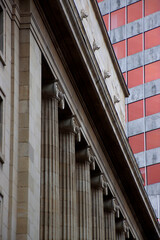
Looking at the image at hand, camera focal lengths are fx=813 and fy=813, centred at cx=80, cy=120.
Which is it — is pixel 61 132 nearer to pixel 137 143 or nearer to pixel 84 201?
pixel 84 201

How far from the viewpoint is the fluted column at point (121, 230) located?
5788 cm

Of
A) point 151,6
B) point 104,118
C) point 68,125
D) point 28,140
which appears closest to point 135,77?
point 151,6

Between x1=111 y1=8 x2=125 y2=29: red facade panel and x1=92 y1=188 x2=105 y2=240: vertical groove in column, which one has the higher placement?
x1=111 y1=8 x2=125 y2=29: red facade panel

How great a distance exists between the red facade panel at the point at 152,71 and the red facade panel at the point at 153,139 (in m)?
6.24

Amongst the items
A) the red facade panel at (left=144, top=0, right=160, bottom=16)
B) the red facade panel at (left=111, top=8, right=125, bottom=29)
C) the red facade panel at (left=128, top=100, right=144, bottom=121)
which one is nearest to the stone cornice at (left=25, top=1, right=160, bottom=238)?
the red facade panel at (left=128, top=100, right=144, bottom=121)

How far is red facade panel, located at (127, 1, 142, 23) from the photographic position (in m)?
89.2

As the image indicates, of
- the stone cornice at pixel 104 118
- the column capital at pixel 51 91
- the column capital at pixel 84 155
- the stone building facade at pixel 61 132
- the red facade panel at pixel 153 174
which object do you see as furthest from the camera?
the red facade panel at pixel 153 174

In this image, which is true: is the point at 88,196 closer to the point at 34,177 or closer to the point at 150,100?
the point at 34,177

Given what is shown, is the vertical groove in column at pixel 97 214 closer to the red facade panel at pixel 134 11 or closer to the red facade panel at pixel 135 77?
the red facade panel at pixel 135 77

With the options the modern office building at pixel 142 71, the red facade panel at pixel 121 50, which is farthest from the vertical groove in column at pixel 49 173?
the red facade panel at pixel 121 50

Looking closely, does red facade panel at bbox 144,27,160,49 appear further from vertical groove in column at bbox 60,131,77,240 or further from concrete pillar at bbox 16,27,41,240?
A: concrete pillar at bbox 16,27,41,240

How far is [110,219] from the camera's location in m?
54.4

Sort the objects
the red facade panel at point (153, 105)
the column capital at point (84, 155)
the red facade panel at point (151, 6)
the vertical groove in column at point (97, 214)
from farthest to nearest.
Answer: the red facade panel at point (151, 6) < the red facade panel at point (153, 105) < the vertical groove in column at point (97, 214) < the column capital at point (84, 155)

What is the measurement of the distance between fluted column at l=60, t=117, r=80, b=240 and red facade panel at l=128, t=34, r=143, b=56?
148 feet
